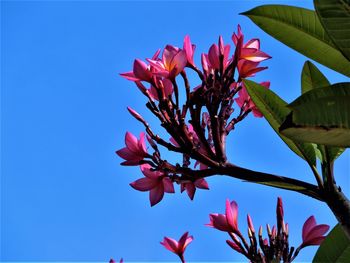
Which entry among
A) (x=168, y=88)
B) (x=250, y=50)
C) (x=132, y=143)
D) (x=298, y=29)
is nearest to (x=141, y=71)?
(x=168, y=88)

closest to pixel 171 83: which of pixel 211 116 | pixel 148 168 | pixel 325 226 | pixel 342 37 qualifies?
pixel 211 116

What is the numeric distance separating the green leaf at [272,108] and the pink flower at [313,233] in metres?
0.37

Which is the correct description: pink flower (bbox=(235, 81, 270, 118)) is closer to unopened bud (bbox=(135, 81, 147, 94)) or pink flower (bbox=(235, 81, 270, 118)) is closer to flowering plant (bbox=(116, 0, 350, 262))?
flowering plant (bbox=(116, 0, 350, 262))

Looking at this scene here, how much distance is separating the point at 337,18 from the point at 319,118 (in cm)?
21

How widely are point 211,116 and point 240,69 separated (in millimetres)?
231

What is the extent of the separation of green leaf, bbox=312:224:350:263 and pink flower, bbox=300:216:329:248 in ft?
0.62

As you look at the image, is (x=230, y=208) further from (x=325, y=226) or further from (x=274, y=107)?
(x=274, y=107)

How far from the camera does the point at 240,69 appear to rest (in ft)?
4.85

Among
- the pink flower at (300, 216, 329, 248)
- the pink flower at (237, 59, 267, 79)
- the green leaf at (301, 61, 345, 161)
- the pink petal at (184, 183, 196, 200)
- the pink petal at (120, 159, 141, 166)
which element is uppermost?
the pink flower at (237, 59, 267, 79)

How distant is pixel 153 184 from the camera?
1501mm

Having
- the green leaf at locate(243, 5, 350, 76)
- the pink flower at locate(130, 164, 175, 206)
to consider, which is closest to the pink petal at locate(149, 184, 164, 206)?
the pink flower at locate(130, 164, 175, 206)

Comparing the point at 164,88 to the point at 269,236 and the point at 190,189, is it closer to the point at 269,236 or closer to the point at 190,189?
the point at 190,189

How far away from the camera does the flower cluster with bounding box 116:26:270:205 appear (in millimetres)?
1312

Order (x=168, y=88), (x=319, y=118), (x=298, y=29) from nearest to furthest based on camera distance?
(x=319, y=118) → (x=298, y=29) → (x=168, y=88)
